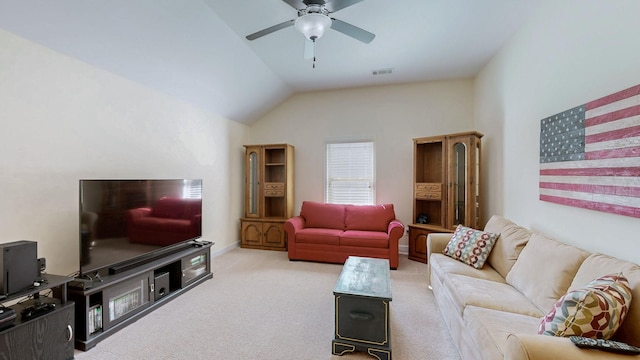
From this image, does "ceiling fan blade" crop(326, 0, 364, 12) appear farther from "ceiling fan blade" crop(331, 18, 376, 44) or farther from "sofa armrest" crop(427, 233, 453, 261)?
"sofa armrest" crop(427, 233, 453, 261)

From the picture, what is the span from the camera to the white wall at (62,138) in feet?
6.49

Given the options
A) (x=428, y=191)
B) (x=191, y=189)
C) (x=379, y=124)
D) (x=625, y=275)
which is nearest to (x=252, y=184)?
(x=191, y=189)

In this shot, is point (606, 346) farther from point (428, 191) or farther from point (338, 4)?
point (428, 191)

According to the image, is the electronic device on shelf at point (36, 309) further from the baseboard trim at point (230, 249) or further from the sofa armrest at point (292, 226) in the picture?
the sofa armrest at point (292, 226)

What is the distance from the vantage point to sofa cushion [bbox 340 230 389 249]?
3773 mm

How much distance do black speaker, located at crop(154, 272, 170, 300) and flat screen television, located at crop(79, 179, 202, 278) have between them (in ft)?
0.78

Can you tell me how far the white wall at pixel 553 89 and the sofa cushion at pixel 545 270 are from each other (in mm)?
240

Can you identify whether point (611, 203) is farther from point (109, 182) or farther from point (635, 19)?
point (109, 182)

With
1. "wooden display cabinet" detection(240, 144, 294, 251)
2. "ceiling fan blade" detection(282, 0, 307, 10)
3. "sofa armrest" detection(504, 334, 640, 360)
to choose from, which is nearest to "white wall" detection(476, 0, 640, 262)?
"sofa armrest" detection(504, 334, 640, 360)

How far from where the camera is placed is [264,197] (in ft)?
16.1

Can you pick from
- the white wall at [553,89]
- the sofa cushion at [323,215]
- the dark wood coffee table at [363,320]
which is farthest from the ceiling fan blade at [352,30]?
the sofa cushion at [323,215]

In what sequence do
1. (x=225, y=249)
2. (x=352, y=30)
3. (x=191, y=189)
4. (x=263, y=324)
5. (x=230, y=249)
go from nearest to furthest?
1. (x=352, y=30)
2. (x=263, y=324)
3. (x=191, y=189)
4. (x=225, y=249)
5. (x=230, y=249)

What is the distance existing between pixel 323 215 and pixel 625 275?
3.52m

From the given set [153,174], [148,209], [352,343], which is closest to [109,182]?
[148,209]
